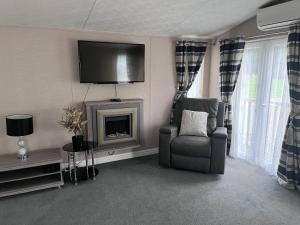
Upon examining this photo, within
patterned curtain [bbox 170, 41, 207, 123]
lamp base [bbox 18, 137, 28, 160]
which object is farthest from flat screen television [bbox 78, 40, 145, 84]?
lamp base [bbox 18, 137, 28, 160]

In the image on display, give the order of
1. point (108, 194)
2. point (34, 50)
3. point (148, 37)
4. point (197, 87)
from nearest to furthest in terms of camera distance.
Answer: point (108, 194)
point (34, 50)
point (148, 37)
point (197, 87)

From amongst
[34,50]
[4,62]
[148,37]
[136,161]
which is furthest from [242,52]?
[4,62]

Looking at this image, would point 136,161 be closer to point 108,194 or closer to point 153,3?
point 108,194

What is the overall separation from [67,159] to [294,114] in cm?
330

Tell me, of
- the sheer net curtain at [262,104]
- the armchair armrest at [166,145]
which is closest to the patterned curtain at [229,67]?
the sheer net curtain at [262,104]

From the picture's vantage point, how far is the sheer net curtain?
10.6ft

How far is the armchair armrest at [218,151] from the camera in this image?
10.7 feet

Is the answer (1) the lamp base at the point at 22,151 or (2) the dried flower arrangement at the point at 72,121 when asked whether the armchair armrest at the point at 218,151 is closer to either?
(2) the dried flower arrangement at the point at 72,121

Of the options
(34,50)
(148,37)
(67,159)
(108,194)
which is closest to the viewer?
(108,194)

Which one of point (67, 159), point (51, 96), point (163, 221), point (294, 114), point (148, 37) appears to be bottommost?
point (163, 221)

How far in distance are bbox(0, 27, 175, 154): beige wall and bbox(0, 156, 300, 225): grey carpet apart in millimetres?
858

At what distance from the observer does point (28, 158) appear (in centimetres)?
293

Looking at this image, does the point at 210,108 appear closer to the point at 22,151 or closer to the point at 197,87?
the point at 197,87

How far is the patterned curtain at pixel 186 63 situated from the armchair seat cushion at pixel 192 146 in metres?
0.85
